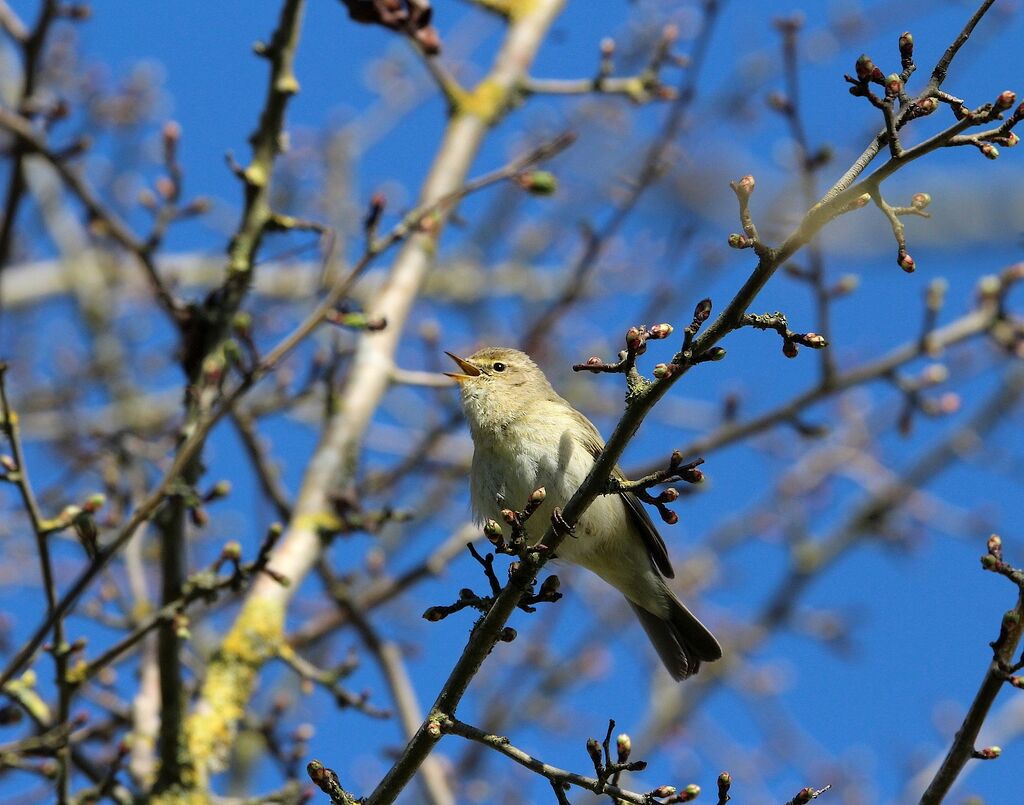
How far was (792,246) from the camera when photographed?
2420 mm

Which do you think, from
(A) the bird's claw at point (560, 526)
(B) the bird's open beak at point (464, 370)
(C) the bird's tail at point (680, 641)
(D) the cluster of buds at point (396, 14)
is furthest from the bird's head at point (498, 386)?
(A) the bird's claw at point (560, 526)

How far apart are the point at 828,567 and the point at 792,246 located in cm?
669

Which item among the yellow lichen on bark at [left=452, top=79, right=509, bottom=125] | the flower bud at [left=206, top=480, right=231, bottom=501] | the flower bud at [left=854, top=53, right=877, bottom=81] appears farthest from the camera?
the yellow lichen on bark at [left=452, top=79, right=509, bottom=125]

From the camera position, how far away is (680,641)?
16.4ft

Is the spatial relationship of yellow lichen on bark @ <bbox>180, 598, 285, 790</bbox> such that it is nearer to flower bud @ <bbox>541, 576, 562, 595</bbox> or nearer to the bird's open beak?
the bird's open beak

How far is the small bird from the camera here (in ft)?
14.7

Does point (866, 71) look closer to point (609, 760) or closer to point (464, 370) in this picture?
point (609, 760)

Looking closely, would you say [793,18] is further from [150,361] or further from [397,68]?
[150,361]

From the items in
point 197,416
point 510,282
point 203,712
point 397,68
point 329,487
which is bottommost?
point 203,712

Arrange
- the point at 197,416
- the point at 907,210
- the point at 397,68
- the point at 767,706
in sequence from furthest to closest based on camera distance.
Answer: the point at 397,68
the point at 767,706
the point at 197,416
the point at 907,210

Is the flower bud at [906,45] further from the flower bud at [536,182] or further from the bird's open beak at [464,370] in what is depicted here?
the bird's open beak at [464,370]

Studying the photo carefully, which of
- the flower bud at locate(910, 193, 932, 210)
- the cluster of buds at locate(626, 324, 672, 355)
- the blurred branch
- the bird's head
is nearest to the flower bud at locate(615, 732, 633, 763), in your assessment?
the blurred branch

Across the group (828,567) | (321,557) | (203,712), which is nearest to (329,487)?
(321,557)

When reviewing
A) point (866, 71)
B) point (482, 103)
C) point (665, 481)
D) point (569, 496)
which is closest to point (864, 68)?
point (866, 71)
